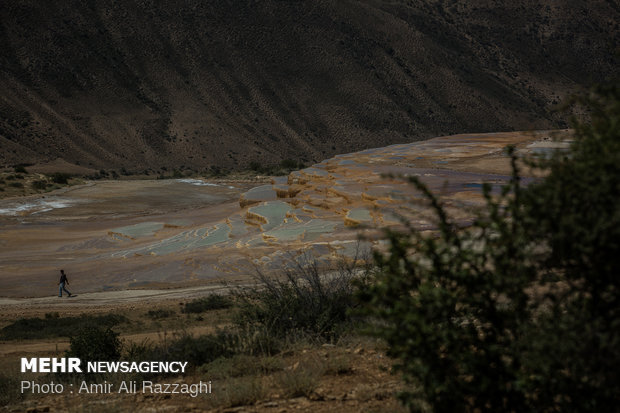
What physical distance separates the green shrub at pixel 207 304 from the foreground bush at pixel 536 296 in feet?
34.2

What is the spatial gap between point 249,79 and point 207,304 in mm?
63783

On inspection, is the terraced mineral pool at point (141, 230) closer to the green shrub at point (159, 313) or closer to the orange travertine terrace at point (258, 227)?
the orange travertine terrace at point (258, 227)

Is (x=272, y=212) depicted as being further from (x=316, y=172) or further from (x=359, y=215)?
(x=316, y=172)

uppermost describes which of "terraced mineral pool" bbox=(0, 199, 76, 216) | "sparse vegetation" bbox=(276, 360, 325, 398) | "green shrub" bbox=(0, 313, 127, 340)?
"terraced mineral pool" bbox=(0, 199, 76, 216)

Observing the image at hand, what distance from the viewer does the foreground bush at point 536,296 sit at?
3107mm

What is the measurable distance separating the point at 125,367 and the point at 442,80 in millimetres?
78845

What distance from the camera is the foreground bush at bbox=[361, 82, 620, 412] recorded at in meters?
3.11

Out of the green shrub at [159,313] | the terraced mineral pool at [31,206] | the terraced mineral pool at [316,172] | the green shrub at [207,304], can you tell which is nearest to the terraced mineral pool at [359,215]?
the green shrub at [207,304]

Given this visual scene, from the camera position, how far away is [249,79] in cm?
7512

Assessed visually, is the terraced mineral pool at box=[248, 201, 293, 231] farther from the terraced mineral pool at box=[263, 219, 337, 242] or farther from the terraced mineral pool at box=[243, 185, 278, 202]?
the terraced mineral pool at box=[243, 185, 278, 202]

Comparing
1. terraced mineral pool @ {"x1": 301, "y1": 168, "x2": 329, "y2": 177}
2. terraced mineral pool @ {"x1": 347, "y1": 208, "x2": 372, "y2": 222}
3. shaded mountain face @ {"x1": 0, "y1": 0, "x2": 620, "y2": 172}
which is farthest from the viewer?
shaded mountain face @ {"x1": 0, "y1": 0, "x2": 620, "y2": 172}

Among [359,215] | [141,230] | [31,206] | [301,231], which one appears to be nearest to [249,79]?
[31,206]

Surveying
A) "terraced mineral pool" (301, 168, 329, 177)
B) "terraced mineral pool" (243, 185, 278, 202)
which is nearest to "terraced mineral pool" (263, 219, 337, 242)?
"terraced mineral pool" (243, 185, 278, 202)

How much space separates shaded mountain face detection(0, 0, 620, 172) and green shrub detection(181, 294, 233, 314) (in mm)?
45902
